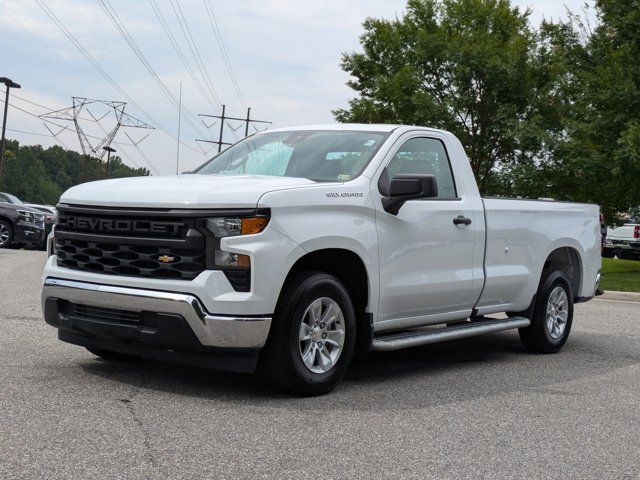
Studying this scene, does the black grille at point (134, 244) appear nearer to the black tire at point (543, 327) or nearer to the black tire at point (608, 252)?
the black tire at point (543, 327)

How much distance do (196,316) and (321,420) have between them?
0.99 metres

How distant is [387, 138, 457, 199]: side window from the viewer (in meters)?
7.07

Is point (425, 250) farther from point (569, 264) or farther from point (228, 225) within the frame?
point (569, 264)

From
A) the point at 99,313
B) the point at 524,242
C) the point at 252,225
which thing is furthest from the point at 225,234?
the point at 524,242

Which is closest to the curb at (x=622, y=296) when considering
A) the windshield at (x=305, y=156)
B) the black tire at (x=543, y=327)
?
the black tire at (x=543, y=327)

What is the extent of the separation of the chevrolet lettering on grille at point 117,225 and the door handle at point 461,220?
8.41 feet

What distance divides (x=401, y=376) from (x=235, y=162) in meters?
2.20

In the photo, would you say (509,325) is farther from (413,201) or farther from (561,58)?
(561,58)

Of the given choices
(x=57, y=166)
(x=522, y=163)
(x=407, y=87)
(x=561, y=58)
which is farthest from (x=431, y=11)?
(x=57, y=166)

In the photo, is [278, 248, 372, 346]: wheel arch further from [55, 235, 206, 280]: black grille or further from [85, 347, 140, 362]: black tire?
[85, 347, 140, 362]: black tire

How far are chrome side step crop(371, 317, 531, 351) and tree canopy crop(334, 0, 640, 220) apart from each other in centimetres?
1343

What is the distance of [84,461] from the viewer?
429 cm

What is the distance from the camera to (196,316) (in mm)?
5559

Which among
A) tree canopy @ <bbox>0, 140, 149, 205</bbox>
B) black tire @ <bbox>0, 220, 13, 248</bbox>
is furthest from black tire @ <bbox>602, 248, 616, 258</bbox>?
tree canopy @ <bbox>0, 140, 149, 205</bbox>
